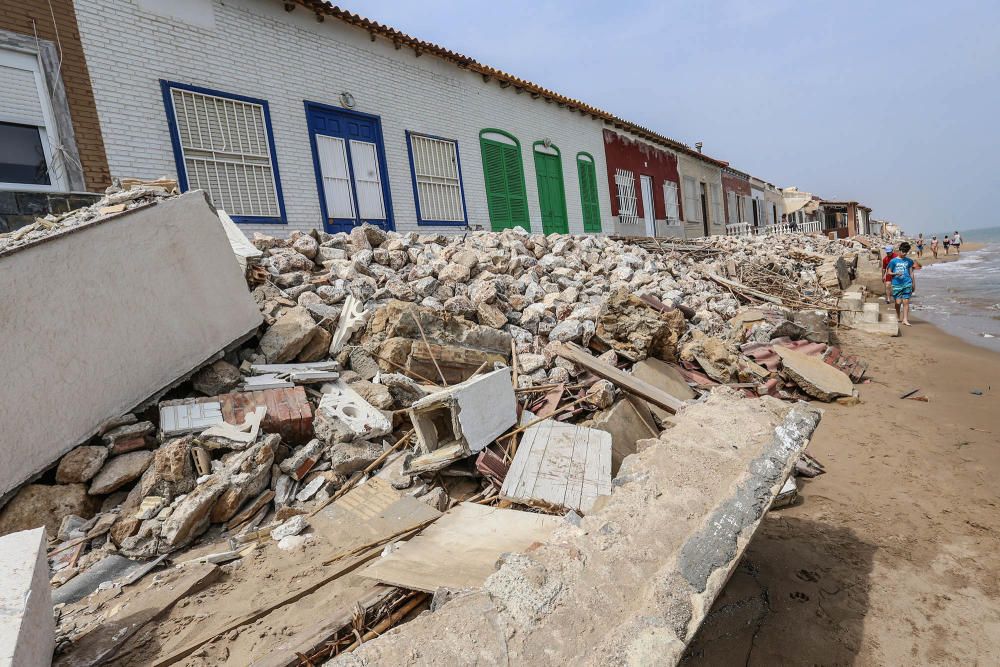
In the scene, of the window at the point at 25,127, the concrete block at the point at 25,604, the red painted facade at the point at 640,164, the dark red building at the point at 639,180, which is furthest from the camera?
the dark red building at the point at 639,180

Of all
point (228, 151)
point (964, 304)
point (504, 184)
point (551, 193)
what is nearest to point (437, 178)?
point (504, 184)

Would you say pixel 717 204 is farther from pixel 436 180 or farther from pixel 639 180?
pixel 436 180

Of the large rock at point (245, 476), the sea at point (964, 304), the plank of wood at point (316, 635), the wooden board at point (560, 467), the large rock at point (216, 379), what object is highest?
the large rock at point (216, 379)

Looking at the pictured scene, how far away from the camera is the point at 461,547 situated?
9.23 feet

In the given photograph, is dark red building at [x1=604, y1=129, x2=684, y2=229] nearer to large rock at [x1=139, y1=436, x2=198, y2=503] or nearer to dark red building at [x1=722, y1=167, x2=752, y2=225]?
dark red building at [x1=722, y1=167, x2=752, y2=225]

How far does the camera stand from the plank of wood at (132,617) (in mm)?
2426

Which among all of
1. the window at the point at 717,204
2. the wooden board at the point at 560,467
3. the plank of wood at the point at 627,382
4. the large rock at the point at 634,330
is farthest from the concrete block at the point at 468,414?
the window at the point at 717,204

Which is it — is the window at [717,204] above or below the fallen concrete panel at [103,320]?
above

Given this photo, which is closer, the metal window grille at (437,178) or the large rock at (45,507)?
the large rock at (45,507)

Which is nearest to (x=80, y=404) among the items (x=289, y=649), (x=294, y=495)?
(x=294, y=495)

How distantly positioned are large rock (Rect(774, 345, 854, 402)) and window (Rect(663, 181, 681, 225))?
1442 centimetres

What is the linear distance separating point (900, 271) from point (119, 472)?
13.9m

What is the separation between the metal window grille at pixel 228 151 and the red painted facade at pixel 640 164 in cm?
1180

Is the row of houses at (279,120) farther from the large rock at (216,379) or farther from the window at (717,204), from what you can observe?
the window at (717,204)
